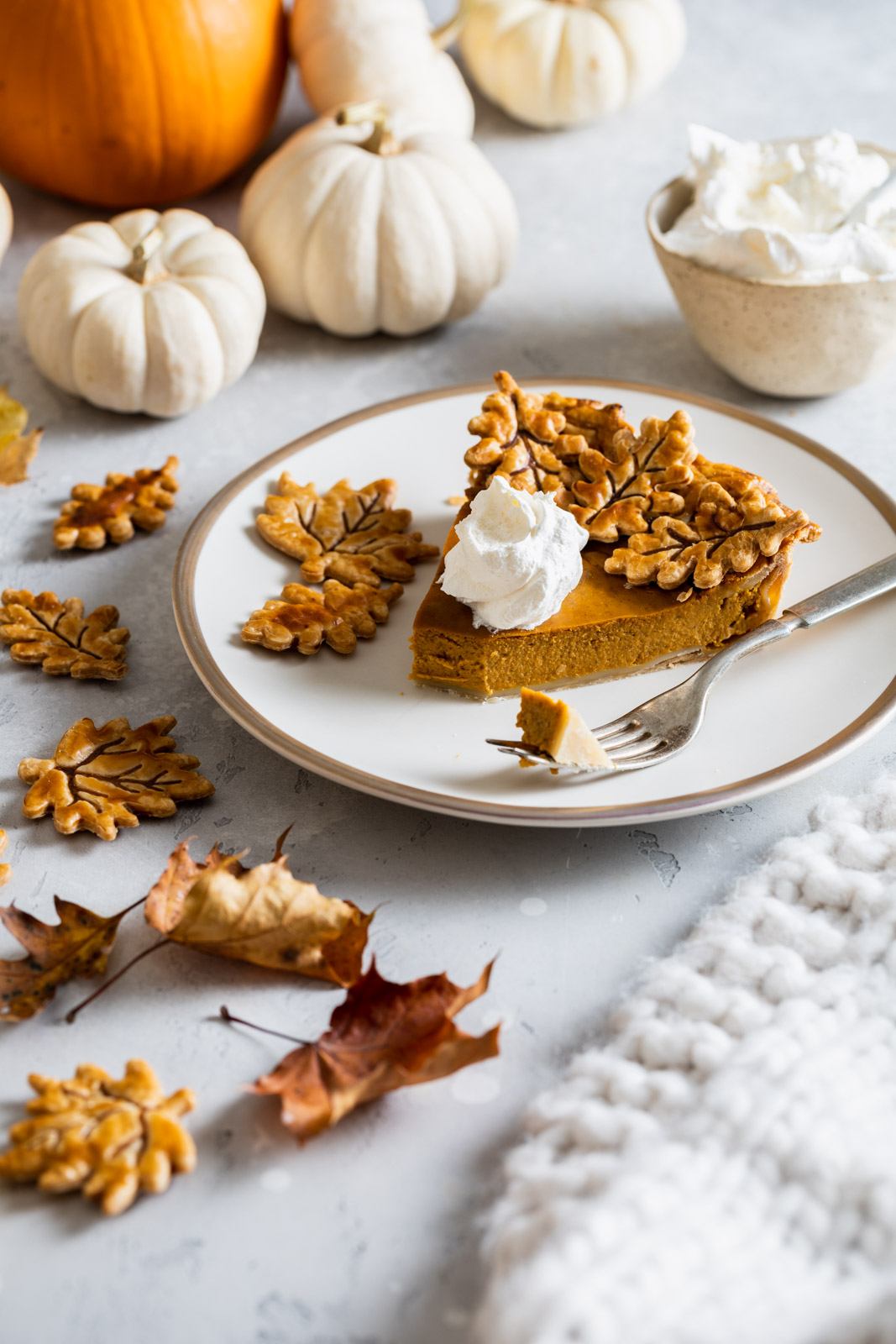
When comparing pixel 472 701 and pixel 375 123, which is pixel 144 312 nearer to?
pixel 375 123

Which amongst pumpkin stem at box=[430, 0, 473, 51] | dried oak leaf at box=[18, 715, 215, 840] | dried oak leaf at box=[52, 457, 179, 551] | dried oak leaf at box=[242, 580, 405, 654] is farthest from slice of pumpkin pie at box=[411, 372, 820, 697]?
pumpkin stem at box=[430, 0, 473, 51]

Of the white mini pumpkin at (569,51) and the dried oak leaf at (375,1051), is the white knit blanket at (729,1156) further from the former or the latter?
the white mini pumpkin at (569,51)

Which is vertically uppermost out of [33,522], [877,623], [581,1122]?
[877,623]

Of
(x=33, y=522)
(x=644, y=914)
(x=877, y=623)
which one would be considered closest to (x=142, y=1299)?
(x=644, y=914)

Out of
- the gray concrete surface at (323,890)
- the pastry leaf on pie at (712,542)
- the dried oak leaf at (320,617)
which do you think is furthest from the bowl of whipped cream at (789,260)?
the dried oak leaf at (320,617)

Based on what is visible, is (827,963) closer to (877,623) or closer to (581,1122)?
(581,1122)

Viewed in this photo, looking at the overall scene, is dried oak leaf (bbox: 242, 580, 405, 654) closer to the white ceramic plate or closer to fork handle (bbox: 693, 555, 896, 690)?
the white ceramic plate
